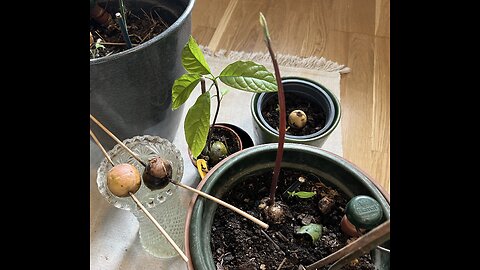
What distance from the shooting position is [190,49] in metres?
0.75

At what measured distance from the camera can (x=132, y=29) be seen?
40.7 inches

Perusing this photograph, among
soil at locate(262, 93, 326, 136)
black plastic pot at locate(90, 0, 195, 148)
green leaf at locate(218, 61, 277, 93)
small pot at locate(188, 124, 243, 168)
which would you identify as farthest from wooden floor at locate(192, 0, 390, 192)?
green leaf at locate(218, 61, 277, 93)

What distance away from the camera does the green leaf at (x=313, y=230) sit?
68cm

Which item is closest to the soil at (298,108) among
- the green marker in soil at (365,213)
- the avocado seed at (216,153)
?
the avocado seed at (216,153)

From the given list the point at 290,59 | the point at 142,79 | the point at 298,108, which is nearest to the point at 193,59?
the point at 142,79

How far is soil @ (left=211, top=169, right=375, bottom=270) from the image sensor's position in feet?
2.22

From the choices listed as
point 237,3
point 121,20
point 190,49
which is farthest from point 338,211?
point 237,3

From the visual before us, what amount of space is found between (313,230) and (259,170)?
0.13m

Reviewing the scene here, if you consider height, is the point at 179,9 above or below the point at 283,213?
above

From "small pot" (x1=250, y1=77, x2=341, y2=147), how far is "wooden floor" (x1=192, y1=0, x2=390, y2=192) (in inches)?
8.3

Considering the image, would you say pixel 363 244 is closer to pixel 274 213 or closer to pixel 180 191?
pixel 274 213

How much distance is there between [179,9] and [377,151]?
65 centimetres

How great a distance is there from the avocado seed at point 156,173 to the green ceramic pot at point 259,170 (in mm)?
87
